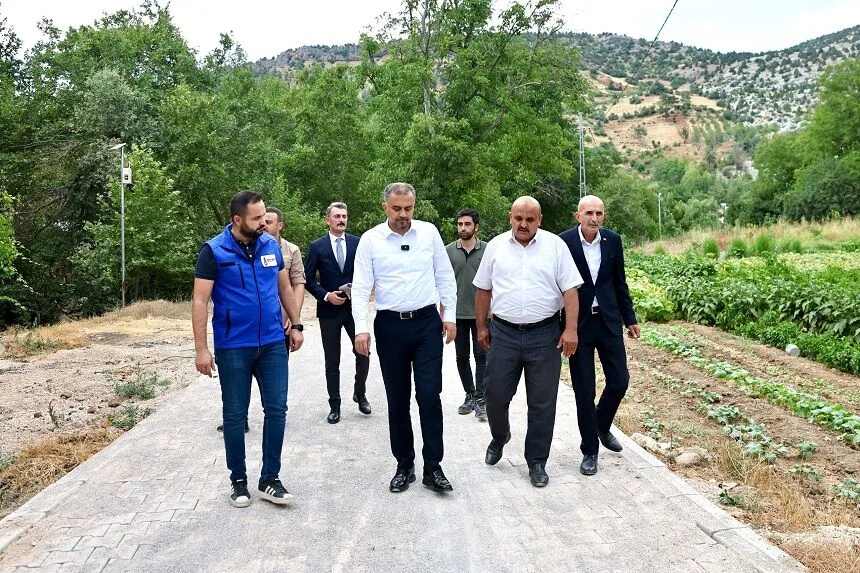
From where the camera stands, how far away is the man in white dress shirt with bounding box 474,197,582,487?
5.71m

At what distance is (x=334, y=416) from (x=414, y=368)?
250 cm

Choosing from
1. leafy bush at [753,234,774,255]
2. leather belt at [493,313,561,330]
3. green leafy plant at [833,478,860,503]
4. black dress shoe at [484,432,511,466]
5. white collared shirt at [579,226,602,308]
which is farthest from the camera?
leafy bush at [753,234,774,255]

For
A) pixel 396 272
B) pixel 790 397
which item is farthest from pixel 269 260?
pixel 790 397

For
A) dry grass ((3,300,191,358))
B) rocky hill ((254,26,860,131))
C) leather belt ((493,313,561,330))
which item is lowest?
dry grass ((3,300,191,358))

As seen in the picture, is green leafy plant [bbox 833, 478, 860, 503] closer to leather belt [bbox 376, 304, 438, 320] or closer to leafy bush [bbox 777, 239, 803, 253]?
leather belt [bbox 376, 304, 438, 320]

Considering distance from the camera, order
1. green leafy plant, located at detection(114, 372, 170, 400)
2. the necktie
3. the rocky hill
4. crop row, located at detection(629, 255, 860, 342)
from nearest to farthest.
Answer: the necktie → green leafy plant, located at detection(114, 372, 170, 400) → crop row, located at detection(629, 255, 860, 342) → the rocky hill

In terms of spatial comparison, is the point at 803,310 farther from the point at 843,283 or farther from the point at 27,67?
the point at 27,67

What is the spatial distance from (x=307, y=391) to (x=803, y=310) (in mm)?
9681

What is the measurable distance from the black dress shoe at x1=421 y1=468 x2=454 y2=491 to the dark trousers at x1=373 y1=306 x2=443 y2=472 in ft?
0.14

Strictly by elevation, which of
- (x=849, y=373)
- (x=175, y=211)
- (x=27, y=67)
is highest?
(x=27, y=67)

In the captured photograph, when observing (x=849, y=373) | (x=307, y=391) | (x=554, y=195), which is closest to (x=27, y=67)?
(x=554, y=195)

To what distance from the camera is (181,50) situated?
42125 mm

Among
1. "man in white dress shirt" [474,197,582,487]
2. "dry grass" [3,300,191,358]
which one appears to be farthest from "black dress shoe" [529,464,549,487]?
"dry grass" [3,300,191,358]

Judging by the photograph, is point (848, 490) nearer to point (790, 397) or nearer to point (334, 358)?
point (790, 397)
